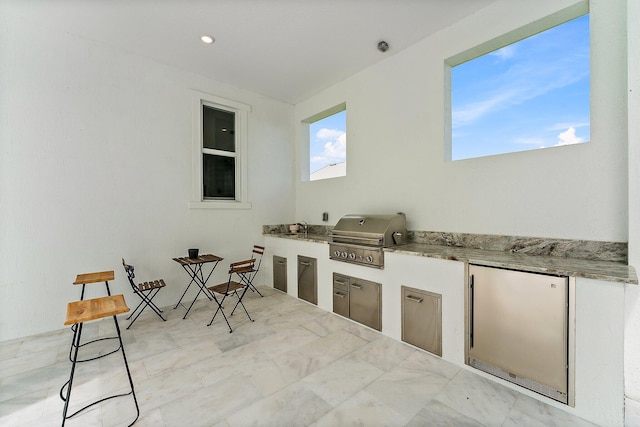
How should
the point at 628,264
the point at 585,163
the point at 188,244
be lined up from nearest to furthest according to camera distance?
the point at 628,264, the point at 585,163, the point at 188,244

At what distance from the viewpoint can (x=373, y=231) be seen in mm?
2943

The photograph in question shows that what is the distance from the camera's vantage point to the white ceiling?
2605mm

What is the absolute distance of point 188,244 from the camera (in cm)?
381

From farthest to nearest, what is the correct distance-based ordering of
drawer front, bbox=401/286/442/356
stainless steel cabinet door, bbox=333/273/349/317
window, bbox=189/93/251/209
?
window, bbox=189/93/251/209 → stainless steel cabinet door, bbox=333/273/349/317 → drawer front, bbox=401/286/442/356

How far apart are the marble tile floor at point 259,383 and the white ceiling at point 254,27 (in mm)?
3352

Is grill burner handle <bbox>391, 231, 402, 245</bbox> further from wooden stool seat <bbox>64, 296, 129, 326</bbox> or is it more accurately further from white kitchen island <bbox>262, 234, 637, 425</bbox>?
wooden stool seat <bbox>64, 296, 129, 326</bbox>

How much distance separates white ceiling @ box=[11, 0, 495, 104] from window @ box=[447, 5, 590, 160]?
57cm

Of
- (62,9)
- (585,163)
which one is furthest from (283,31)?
(585,163)

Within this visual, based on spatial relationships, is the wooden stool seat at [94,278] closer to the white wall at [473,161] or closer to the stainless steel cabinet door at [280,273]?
the stainless steel cabinet door at [280,273]

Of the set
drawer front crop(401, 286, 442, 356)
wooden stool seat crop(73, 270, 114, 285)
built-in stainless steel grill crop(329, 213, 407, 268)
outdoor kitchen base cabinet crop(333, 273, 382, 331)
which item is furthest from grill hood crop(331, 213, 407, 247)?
wooden stool seat crop(73, 270, 114, 285)

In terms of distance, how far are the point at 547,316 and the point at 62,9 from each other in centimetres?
504

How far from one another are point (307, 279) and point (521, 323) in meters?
2.48

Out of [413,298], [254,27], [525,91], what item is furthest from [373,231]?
[254,27]

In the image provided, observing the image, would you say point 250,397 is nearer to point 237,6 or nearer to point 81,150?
point 81,150
